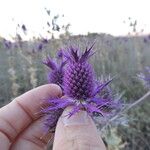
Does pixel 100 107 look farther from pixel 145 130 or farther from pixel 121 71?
pixel 121 71

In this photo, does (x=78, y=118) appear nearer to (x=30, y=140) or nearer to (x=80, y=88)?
(x=80, y=88)

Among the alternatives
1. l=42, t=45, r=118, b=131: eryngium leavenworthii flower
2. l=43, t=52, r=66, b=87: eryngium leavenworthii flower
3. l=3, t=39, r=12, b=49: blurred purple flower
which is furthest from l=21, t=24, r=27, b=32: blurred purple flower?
l=42, t=45, r=118, b=131: eryngium leavenworthii flower

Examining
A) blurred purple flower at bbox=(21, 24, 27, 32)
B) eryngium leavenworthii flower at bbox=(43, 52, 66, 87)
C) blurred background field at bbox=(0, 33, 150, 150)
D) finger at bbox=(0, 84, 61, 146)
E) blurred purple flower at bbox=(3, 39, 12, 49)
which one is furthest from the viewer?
blurred purple flower at bbox=(3, 39, 12, 49)

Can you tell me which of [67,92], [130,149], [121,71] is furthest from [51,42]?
[67,92]

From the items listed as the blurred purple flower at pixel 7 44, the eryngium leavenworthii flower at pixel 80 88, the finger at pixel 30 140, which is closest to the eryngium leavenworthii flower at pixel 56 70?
the eryngium leavenworthii flower at pixel 80 88

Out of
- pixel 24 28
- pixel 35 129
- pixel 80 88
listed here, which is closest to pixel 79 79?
pixel 80 88

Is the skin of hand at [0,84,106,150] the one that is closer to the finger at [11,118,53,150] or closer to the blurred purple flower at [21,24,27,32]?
the finger at [11,118,53,150]
